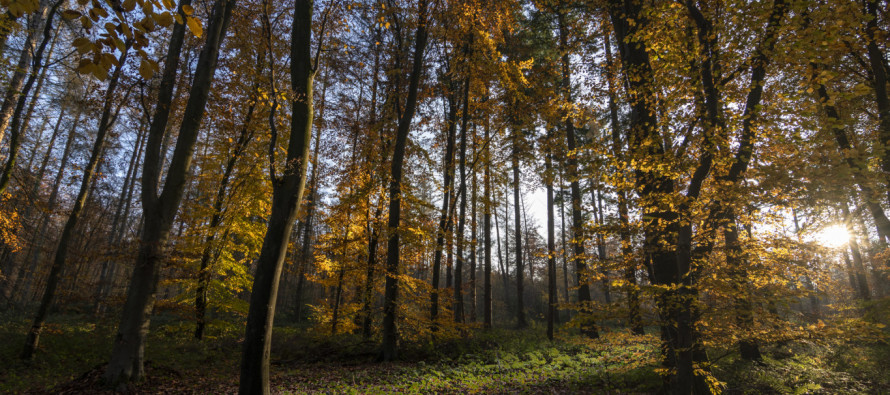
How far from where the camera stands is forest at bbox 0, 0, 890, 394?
4562 millimetres

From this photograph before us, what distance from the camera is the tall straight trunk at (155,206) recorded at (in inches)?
228

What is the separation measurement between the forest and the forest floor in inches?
3.3

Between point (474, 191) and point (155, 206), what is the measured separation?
9.91 metres

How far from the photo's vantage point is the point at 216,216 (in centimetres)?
987

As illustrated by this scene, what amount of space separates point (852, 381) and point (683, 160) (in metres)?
5.91

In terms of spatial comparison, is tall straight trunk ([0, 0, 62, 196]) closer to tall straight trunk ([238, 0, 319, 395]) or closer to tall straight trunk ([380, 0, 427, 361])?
tall straight trunk ([238, 0, 319, 395])

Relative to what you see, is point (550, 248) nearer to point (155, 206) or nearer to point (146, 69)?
point (155, 206)

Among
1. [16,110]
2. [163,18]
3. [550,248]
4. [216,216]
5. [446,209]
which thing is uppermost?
[16,110]

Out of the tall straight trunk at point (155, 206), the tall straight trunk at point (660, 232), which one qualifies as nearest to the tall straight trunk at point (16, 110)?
the tall straight trunk at point (155, 206)

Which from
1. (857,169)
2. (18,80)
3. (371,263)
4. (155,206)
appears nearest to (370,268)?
(371,263)

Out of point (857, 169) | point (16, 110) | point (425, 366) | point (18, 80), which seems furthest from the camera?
point (18, 80)

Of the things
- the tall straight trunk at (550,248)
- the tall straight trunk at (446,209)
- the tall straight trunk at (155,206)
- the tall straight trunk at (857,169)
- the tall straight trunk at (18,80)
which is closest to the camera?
the tall straight trunk at (857,169)

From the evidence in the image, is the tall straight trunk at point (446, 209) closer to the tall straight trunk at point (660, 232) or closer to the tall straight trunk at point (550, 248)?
the tall straight trunk at point (550, 248)

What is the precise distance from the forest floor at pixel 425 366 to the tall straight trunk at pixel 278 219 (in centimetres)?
250
